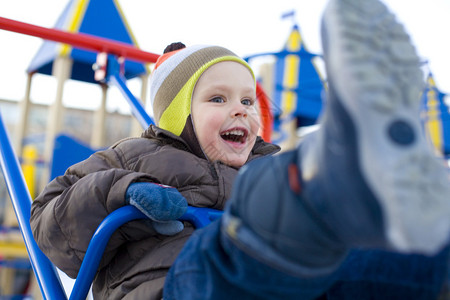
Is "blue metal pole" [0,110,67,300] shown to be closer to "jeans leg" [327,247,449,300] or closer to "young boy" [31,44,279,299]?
"young boy" [31,44,279,299]

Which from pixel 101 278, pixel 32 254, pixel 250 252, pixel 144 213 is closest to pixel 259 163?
pixel 250 252

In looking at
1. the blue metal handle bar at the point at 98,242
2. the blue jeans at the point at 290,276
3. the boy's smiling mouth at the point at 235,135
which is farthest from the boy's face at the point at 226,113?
the blue jeans at the point at 290,276

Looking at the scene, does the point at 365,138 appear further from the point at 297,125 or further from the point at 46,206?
the point at 297,125

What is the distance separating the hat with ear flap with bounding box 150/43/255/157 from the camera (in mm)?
1013

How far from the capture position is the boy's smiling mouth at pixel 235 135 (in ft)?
3.22

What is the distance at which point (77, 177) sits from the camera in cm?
89

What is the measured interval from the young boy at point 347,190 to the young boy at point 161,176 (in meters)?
0.29

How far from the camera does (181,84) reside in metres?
1.05

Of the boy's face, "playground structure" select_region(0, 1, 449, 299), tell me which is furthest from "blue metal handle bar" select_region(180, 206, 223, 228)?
the boy's face

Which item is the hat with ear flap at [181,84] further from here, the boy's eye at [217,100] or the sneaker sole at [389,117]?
the sneaker sole at [389,117]

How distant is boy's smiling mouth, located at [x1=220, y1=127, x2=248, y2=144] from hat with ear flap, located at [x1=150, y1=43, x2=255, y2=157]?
6cm

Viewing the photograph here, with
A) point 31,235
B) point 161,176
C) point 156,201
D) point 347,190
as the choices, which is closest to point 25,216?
point 31,235

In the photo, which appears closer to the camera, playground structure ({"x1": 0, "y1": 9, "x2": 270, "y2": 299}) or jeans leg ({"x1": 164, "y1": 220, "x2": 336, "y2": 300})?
jeans leg ({"x1": 164, "y1": 220, "x2": 336, "y2": 300})

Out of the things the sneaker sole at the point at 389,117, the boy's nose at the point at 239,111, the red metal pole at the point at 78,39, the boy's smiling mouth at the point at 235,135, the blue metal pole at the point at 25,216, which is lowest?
the blue metal pole at the point at 25,216
